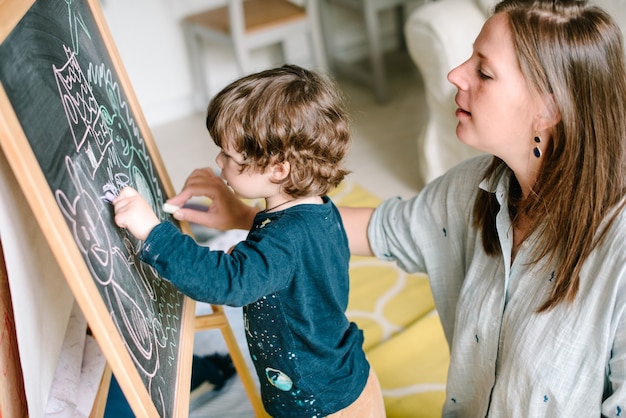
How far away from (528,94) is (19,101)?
65cm

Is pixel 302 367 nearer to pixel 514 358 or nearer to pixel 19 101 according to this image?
pixel 514 358

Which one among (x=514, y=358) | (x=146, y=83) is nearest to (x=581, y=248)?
(x=514, y=358)

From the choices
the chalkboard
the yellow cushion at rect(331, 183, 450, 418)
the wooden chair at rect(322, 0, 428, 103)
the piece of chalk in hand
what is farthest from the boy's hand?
the wooden chair at rect(322, 0, 428, 103)

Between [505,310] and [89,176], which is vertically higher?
[89,176]

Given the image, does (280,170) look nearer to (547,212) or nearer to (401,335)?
(547,212)

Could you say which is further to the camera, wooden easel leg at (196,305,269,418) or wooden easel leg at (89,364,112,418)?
wooden easel leg at (196,305,269,418)

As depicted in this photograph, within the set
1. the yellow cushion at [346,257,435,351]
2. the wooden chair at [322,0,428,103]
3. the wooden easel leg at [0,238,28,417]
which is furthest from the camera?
the wooden chair at [322,0,428,103]

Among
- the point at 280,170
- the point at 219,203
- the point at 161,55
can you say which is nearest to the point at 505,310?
the point at 280,170

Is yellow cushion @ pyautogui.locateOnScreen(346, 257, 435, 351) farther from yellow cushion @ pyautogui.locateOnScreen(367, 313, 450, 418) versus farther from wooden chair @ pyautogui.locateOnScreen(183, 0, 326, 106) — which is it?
wooden chair @ pyautogui.locateOnScreen(183, 0, 326, 106)

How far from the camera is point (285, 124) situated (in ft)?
3.23

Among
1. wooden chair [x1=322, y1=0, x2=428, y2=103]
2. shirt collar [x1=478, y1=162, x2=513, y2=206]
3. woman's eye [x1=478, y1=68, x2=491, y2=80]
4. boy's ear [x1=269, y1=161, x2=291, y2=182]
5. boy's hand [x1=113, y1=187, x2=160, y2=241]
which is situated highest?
woman's eye [x1=478, y1=68, x2=491, y2=80]

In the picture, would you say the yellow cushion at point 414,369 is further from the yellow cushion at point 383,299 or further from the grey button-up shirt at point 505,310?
the grey button-up shirt at point 505,310

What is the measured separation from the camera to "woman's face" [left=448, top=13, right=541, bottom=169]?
95cm

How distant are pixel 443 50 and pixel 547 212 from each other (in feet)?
A: 3.94
